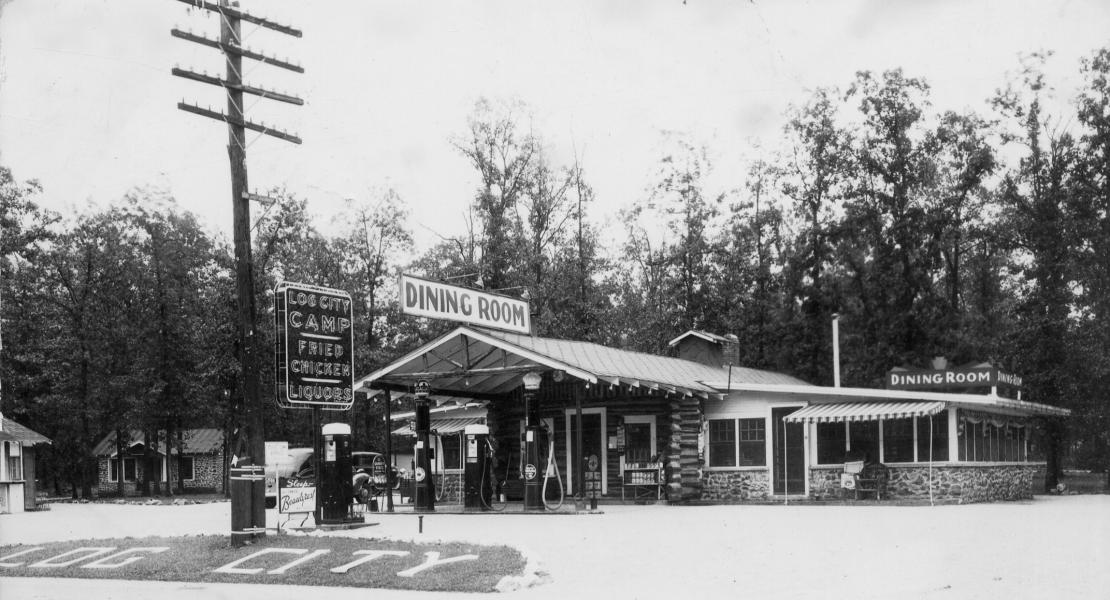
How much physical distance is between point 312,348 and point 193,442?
4307 centimetres

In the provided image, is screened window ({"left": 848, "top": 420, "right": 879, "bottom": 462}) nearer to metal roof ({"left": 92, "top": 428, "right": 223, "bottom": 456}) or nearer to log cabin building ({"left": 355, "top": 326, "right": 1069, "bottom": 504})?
log cabin building ({"left": 355, "top": 326, "right": 1069, "bottom": 504})

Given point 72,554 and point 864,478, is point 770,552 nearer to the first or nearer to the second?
point 72,554

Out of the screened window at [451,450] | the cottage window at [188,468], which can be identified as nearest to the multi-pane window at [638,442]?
the screened window at [451,450]

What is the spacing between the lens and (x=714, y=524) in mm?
17438

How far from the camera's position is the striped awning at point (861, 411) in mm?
22742

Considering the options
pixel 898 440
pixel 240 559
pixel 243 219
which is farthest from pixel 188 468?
pixel 240 559

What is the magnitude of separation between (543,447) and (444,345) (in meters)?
4.82

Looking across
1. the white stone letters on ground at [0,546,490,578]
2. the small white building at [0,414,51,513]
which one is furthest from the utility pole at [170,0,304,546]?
the small white building at [0,414,51,513]

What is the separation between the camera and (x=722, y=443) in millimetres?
25875

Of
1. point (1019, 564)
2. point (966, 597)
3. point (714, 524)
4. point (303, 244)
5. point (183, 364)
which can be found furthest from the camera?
point (303, 244)

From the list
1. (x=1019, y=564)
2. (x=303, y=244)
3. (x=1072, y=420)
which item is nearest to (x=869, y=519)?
(x=1019, y=564)

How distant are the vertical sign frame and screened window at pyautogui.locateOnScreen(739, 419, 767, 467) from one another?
1196 cm

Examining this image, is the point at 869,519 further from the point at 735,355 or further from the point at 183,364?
the point at 183,364

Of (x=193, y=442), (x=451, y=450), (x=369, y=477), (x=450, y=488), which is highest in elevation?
(x=369, y=477)
